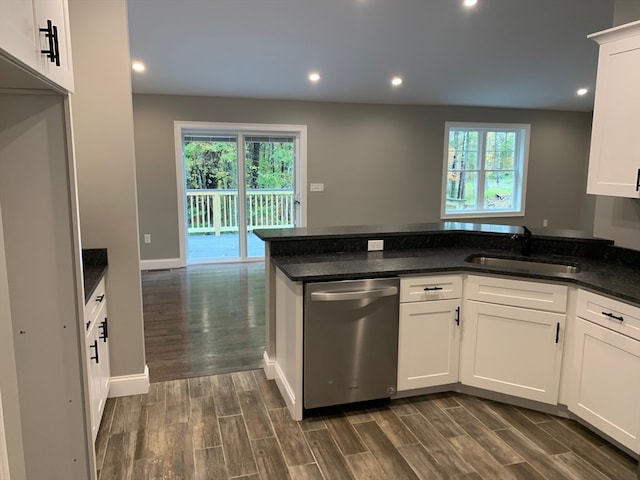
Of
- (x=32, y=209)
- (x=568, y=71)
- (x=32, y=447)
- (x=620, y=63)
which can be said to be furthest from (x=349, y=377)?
(x=568, y=71)

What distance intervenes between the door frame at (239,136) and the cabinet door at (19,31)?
508 cm

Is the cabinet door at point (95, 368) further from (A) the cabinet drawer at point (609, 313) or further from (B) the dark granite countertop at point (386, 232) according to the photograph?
(A) the cabinet drawer at point (609, 313)

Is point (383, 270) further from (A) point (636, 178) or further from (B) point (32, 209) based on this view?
(B) point (32, 209)

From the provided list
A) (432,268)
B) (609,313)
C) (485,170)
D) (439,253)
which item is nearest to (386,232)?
(439,253)

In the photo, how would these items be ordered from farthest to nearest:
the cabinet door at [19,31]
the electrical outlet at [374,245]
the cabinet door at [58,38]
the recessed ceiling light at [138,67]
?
1. the recessed ceiling light at [138,67]
2. the electrical outlet at [374,245]
3. the cabinet door at [58,38]
4. the cabinet door at [19,31]

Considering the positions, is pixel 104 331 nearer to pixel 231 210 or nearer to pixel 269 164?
pixel 231 210

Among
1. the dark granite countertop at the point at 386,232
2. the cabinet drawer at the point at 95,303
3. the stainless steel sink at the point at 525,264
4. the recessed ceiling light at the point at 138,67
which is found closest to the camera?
the cabinet drawer at the point at 95,303

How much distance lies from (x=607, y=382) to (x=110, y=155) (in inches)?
118

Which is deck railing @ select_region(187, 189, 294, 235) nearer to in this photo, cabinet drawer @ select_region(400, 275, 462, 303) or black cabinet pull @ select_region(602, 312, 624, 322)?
cabinet drawer @ select_region(400, 275, 462, 303)

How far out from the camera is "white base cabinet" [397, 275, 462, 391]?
2710 millimetres

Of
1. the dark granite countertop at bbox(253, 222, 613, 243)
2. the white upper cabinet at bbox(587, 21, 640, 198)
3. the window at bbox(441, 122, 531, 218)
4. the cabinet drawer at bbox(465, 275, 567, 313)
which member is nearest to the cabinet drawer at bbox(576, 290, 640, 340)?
the cabinet drawer at bbox(465, 275, 567, 313)

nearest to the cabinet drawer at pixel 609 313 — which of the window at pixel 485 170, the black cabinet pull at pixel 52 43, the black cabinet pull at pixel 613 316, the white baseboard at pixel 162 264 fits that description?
the black cabinet pull at pixel 613 316

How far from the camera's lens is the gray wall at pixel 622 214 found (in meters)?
2.80

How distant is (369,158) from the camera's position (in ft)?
22.9
